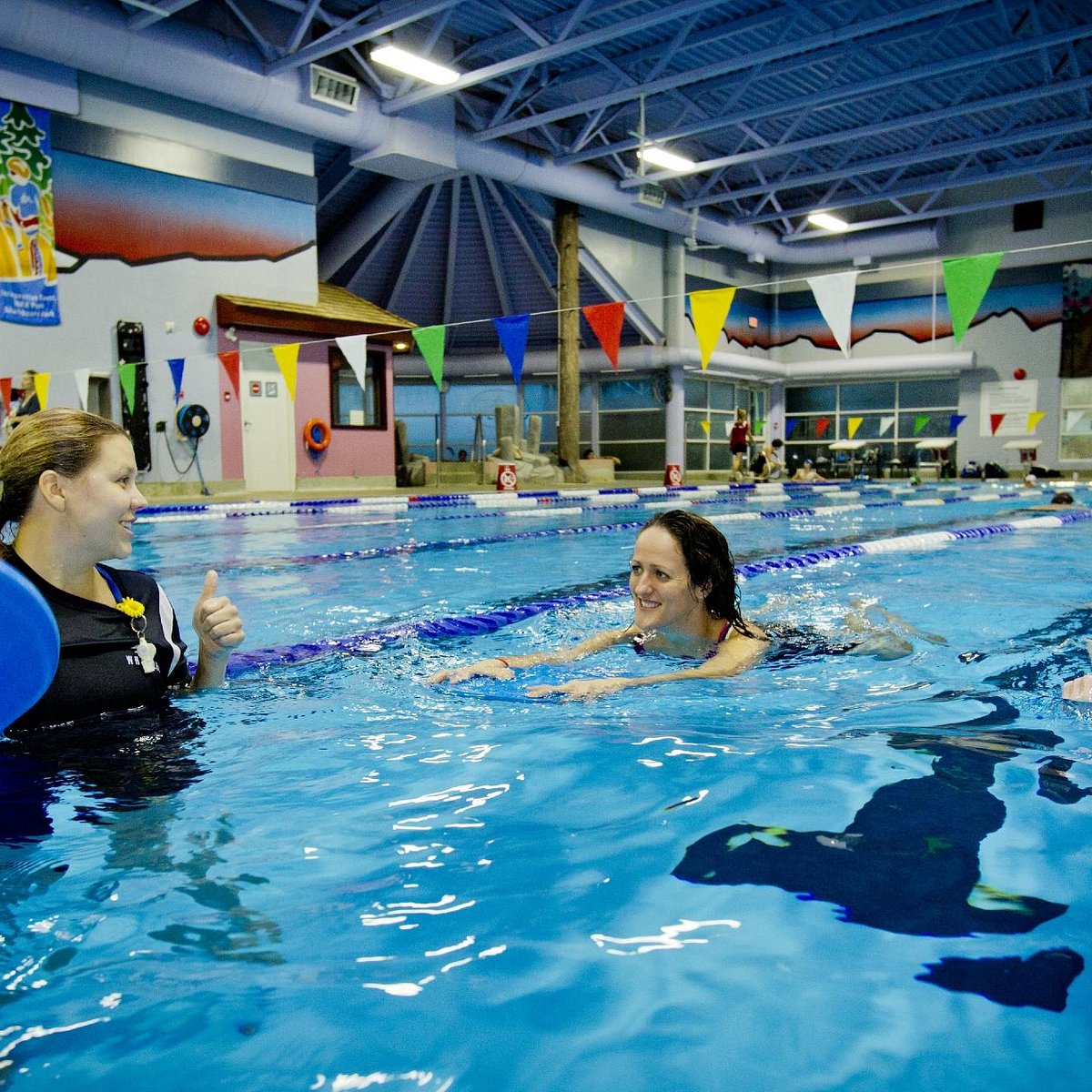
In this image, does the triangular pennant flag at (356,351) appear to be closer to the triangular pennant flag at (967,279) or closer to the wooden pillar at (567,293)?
the triangular pennant flag at (967,279)

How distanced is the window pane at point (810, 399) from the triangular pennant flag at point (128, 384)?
62.0 ft

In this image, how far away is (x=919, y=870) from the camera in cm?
169

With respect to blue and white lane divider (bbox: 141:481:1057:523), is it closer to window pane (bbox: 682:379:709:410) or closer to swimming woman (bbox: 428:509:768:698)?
window pane (bbox: 682:379:709:410)

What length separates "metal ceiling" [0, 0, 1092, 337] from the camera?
12102mm

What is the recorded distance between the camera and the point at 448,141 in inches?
585

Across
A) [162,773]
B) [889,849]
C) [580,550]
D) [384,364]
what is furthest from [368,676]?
[384,364]

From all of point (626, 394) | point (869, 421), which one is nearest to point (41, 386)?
point (626, 394)

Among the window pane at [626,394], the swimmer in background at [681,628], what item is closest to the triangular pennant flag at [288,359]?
the swimmer in background at [681,628]

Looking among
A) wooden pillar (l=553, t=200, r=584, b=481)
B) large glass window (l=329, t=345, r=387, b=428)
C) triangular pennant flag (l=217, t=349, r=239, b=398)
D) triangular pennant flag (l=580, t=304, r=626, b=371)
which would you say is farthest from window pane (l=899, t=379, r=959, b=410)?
triangular pennant flag (l=217, t=349, r=239, b=398)

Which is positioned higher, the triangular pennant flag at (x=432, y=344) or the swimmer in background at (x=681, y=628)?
the triangular pennant flag at (x=432, y=344)

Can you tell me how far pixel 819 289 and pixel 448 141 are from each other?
860 centimetres

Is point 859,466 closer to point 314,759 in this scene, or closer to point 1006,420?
point 1006,420

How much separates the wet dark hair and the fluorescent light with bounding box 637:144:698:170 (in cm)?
1327

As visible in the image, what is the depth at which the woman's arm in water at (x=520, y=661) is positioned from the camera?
10.5 ft
